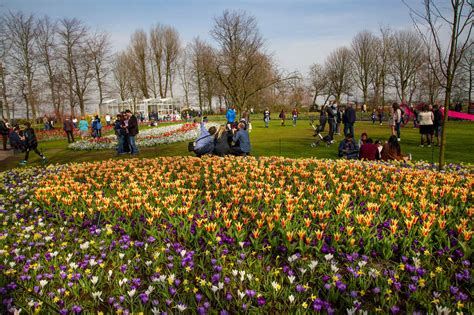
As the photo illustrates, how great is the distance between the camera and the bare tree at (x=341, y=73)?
57.5m

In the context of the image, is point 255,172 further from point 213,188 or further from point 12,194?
point 12,194

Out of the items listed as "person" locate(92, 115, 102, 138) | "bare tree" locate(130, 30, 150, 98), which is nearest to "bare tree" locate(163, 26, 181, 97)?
"bare tree" locate(130, 30, 150, 98)

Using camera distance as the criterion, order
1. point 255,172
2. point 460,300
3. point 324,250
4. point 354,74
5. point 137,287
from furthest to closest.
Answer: point 354,74
point 255,172
point 324,250
point 137,287
point 460,300

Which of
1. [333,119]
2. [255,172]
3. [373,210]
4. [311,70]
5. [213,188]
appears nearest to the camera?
[373,210]

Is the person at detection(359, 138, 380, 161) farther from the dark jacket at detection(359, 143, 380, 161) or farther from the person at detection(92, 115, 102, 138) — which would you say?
the person at detection(92, 115, 102, 138)

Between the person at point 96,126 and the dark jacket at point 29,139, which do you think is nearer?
the dark jacket at point 29,139

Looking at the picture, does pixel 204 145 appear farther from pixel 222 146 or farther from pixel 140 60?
pixel 140 60

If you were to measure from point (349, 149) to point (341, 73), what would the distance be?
51350mm

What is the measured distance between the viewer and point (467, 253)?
3389 millimetres

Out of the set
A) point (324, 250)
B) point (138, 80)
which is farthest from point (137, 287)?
point (138, 80)

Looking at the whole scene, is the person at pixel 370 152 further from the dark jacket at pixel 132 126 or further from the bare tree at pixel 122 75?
the bare tree at pixel 122 75

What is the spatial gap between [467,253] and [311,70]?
67.3m

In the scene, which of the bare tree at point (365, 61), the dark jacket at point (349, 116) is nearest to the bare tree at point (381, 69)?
the bare tree at point (365, 61)

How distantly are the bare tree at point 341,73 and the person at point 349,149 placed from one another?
49.3m
